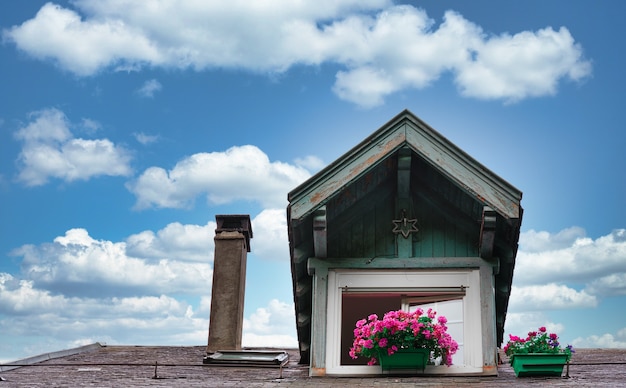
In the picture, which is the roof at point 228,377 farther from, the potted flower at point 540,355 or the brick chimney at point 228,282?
the brick chimney at point 228,282

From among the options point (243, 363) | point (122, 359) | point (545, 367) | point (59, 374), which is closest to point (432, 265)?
point (545, 367)

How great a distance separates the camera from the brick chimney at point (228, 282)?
450 inches

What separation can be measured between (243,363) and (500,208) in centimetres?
400

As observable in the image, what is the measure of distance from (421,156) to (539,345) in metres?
2.35

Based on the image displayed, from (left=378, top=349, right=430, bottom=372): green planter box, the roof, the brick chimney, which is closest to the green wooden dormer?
(left=378, top=349, right=430, bottom=372): green planter box

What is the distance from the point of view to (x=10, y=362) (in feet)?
31.2

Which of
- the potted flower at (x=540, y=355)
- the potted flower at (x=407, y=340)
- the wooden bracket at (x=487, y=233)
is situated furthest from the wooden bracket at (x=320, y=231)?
the potted flower at (x=540, y=355)

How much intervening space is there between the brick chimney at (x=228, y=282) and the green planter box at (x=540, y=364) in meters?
5.14

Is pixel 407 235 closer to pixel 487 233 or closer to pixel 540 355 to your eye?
pixel 487 233

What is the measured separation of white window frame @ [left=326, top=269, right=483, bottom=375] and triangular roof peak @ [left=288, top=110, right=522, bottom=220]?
2.95ft

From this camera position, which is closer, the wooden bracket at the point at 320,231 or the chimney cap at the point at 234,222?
the wooden bracket at the point at 320,231

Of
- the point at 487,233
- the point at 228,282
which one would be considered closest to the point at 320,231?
the point at 487,233

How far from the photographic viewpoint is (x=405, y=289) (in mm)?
8102

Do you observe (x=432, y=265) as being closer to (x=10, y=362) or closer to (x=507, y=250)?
(x=507, y=250)
